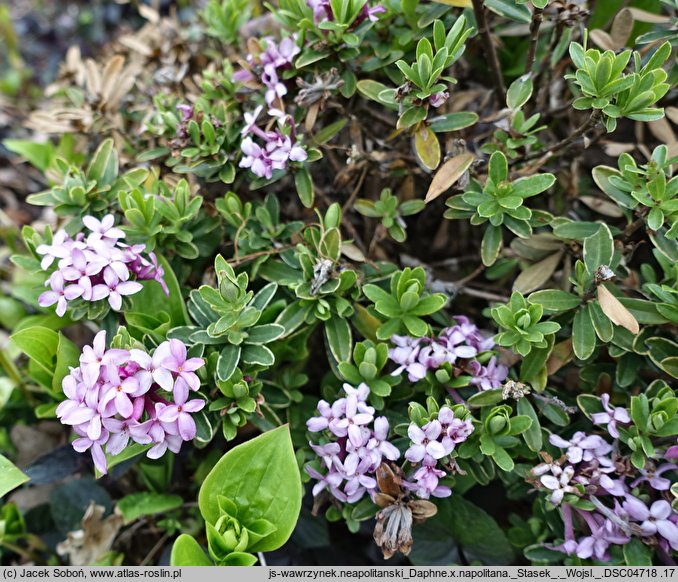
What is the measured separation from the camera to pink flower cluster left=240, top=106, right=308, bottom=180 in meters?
1.49

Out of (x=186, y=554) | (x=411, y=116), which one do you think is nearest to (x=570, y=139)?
(x=411, y=116)

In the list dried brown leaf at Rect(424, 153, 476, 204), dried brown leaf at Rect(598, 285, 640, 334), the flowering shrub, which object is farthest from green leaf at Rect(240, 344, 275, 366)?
dried brown leaf at Rect(598, 285, 640, 334)

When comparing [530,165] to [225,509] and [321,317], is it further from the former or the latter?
[225,509]

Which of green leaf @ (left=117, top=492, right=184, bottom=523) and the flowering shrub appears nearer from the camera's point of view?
the flowering shrub

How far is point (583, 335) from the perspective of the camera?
138 cm

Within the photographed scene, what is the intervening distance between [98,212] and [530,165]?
3.64 ft

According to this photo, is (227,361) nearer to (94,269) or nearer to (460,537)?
(94,269)

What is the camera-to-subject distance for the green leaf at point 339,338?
4.80 ft

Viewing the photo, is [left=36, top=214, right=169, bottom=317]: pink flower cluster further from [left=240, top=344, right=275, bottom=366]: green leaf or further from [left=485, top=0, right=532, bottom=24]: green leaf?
[left=485, top=0, right=532, bottom=24]: green leaf

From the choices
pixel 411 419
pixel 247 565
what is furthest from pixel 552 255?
pixel 247 565

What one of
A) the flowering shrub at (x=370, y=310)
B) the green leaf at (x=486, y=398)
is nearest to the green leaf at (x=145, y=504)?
the flowering shrub at (x=370, y=310)

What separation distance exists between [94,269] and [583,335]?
1.06 meters

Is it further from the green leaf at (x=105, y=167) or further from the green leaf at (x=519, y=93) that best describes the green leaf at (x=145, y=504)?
the green leaf at (x=519, y=93)

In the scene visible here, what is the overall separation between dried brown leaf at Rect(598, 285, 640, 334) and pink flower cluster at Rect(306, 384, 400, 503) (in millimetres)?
517
